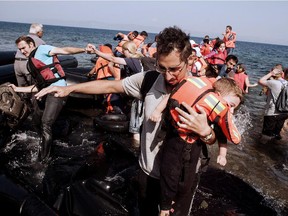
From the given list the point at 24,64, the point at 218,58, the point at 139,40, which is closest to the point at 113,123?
the point at 24,64

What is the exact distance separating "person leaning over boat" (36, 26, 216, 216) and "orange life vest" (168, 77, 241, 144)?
74 millimetres

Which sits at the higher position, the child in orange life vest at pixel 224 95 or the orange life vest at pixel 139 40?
the orange life vest at pixel 139 40

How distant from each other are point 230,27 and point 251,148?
10.4 metres

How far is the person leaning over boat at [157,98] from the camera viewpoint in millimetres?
1817

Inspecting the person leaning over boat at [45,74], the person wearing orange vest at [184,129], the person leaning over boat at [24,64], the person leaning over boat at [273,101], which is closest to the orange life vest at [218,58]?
the person leaning over boat at [273,101]

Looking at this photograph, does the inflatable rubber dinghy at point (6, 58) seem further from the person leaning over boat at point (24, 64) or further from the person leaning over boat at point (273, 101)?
the person leaning over boat at point (273, 101)

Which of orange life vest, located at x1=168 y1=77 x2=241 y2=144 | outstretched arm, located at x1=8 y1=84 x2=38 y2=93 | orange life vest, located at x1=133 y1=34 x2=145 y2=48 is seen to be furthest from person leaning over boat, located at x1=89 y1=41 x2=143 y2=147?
orange life vest, located at x1=133 y1=34 x2=145 y2=48

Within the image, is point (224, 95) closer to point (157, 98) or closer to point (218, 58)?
point (157, 98)

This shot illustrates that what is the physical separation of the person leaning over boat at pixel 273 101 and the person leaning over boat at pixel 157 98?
4.84m

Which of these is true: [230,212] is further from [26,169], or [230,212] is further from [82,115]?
[82,115]

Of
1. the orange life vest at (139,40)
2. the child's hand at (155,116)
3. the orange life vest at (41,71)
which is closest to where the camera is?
the child's hand at (155,116)

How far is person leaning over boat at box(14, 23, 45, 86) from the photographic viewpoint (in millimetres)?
5426

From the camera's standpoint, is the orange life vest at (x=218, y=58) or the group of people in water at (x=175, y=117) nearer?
the group of people in water at (x=175, y=117)

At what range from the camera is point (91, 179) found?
3.14 m
